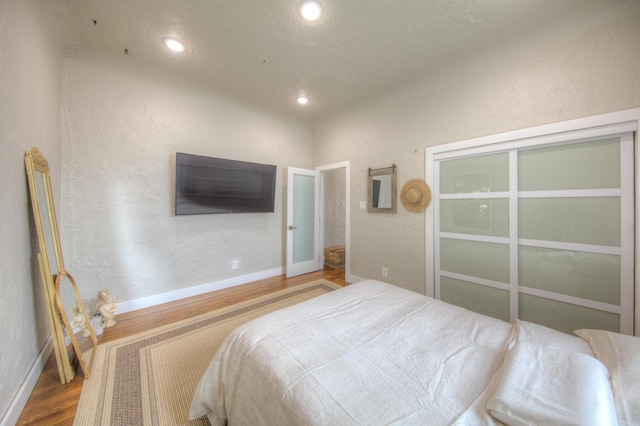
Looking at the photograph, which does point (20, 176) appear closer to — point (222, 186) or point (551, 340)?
point (222, 186)

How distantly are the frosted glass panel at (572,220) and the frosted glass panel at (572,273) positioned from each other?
13 centimetres

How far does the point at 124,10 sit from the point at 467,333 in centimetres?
333

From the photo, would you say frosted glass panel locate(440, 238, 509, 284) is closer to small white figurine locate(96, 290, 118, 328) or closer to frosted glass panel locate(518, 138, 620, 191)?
frosted glass panel locate(518, 138, 620, 191)

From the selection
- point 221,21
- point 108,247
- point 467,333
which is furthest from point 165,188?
point 467,333

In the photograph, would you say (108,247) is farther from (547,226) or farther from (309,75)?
(547,226)

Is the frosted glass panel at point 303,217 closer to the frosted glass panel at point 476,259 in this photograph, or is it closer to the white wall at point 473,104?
the white wall at point 473,104

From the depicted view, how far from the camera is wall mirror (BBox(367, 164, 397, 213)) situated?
3.04 m

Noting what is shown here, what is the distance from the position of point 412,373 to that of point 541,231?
79.9 inches

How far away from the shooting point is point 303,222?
13.6 feet

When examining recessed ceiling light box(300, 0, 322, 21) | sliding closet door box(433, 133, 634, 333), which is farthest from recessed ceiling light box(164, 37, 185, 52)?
sliding closet door box(433, 133, 634, 333)

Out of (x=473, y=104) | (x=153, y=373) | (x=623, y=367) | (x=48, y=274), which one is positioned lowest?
(x=153, y=373)

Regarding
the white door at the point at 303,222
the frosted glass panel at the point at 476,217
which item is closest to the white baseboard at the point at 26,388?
the white door at the point at 303,222

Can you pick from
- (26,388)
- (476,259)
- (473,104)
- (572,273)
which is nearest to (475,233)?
(476,259)

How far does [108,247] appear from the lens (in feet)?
8.24
